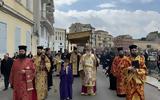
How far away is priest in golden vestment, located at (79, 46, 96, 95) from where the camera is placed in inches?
742

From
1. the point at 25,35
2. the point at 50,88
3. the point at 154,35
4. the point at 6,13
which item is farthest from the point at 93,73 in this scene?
the point at 154,35

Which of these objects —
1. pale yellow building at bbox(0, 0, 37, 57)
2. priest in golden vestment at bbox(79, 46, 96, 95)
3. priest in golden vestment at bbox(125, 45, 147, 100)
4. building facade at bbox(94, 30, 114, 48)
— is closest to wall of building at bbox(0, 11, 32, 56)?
pale yellow building at bbox(0, 0, 37, 57)

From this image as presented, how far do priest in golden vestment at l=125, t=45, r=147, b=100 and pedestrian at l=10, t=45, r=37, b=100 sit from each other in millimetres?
2556

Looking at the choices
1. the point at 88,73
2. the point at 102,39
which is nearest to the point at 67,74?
the point at 88,73

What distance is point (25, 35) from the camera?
135 ft

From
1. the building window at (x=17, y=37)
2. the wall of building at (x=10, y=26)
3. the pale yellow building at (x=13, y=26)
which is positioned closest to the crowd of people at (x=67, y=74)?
the pale yellow building at (x=13, y=26)

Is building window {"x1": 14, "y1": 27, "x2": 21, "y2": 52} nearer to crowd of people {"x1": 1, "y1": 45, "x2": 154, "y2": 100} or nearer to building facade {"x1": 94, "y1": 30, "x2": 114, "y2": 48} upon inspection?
crowd of people {"x1": 1, "y1": 45, "x2": 154, "y2": 100}

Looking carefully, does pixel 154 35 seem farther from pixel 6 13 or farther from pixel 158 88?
pixel 158 88

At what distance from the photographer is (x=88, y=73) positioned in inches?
746

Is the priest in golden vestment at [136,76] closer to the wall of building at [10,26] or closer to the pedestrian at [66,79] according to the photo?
the pedestrian at [66,79]

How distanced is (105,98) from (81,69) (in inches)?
84.3

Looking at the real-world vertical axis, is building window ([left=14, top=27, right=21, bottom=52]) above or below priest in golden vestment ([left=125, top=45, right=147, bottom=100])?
above

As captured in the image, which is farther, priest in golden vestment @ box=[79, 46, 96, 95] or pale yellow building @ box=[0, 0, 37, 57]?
pale yellow building @ box=[0, 0, 37, 57]

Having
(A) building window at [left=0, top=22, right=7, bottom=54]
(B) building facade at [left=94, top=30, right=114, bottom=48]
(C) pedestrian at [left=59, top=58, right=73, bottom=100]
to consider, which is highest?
(B) building facade at [left=94, top=30, right=114, bottom=48]
